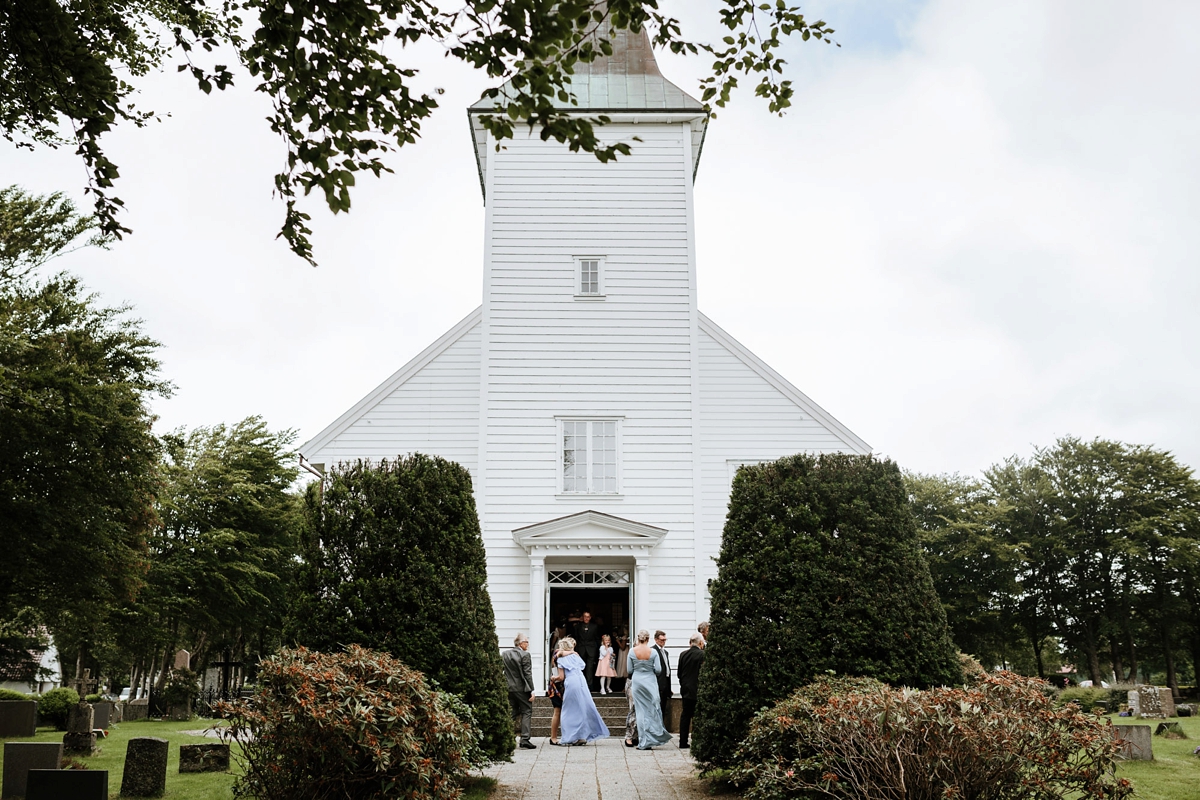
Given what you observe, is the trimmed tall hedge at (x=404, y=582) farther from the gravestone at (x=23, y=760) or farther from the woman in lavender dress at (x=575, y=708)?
the woman in lavender dress at (x=575, y=708)

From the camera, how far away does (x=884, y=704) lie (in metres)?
7.20

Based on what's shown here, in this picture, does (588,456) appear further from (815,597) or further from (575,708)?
(815,597)

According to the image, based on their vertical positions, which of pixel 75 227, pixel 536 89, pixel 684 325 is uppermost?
pixel 75 227

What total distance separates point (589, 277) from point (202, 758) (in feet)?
40.3

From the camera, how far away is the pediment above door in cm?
1897

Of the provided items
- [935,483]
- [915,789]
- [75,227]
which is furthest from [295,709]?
[935,483]

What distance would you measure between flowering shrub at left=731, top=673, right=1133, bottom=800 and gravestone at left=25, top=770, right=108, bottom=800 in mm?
6176

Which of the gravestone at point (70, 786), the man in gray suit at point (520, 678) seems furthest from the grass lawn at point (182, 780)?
the man in gray suit at point (520, 678)

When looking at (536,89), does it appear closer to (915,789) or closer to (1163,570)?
(915,789)

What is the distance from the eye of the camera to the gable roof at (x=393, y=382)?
65.1 feet

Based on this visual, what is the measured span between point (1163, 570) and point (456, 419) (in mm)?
34414

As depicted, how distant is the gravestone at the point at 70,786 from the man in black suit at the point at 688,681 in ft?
26.3

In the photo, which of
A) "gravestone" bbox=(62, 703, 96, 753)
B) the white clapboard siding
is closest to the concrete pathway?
the white clapboard siding

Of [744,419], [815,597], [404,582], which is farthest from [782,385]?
[404,582]
